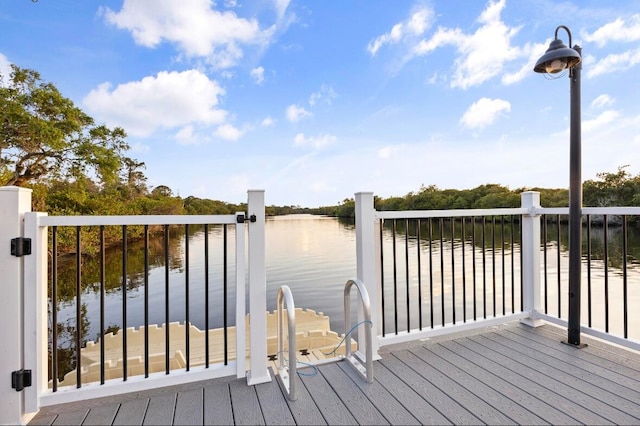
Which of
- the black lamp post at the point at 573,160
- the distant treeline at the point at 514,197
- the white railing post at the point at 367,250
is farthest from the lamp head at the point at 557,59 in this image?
the distant treeline at the point at 514,197

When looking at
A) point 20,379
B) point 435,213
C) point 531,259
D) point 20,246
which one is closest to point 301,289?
point 531,259

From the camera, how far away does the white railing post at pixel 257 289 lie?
75.8 inches

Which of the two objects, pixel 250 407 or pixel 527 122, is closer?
pixel 250 407

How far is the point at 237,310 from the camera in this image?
1935mm

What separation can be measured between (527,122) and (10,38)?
69.6 feet

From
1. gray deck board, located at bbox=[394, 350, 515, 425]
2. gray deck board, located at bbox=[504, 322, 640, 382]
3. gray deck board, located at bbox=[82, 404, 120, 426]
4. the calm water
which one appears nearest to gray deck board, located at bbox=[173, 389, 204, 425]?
gray deck board, located at bbox=[82, 404, 120, 426]

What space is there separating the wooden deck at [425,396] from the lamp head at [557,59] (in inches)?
78.5

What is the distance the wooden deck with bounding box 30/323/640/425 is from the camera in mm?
1535

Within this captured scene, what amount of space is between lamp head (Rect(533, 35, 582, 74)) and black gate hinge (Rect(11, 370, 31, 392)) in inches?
141

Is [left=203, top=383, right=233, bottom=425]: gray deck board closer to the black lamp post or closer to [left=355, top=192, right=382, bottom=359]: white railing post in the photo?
[left=355, top=192, right=382, bottom=359]: white railing post

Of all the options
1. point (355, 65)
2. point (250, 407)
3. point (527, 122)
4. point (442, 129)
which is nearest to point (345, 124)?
point (355, 65)

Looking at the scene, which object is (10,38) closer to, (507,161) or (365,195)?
(365,195)

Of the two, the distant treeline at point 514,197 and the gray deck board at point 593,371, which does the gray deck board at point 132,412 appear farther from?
the distant treeline at point 514,197

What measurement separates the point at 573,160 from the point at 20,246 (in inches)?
132
